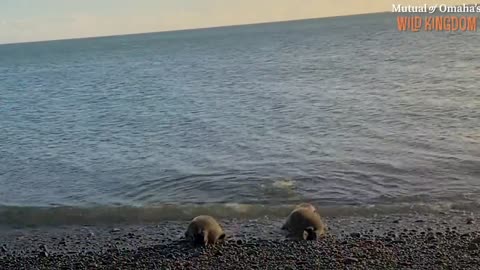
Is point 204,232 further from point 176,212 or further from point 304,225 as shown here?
point 176,212

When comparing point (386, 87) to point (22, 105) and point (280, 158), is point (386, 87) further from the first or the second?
point (22, 105)

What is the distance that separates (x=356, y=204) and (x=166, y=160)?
8.39 metres

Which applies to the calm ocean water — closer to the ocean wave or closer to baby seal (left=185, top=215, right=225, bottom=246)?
the ocean wave

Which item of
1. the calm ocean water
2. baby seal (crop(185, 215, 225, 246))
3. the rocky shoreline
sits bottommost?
the calm ocean water

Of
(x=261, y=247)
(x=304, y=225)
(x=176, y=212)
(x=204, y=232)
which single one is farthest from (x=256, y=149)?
(x=261, y=247)

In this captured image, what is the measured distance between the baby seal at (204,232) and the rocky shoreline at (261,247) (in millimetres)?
219

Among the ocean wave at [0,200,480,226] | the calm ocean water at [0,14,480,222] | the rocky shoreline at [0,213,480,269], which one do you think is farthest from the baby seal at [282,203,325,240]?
the calm ocean water at [0,14,480,222]

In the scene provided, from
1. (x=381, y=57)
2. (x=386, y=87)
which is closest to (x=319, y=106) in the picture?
(x=386, y=87)

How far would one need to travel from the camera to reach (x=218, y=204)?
1520cm

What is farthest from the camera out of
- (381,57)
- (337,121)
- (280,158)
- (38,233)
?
(381,57)

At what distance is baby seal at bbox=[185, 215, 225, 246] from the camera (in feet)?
39.5

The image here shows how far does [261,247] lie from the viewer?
38.2 ft

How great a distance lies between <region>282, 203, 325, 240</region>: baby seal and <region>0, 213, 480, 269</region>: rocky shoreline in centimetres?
24

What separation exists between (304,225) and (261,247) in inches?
44.9
